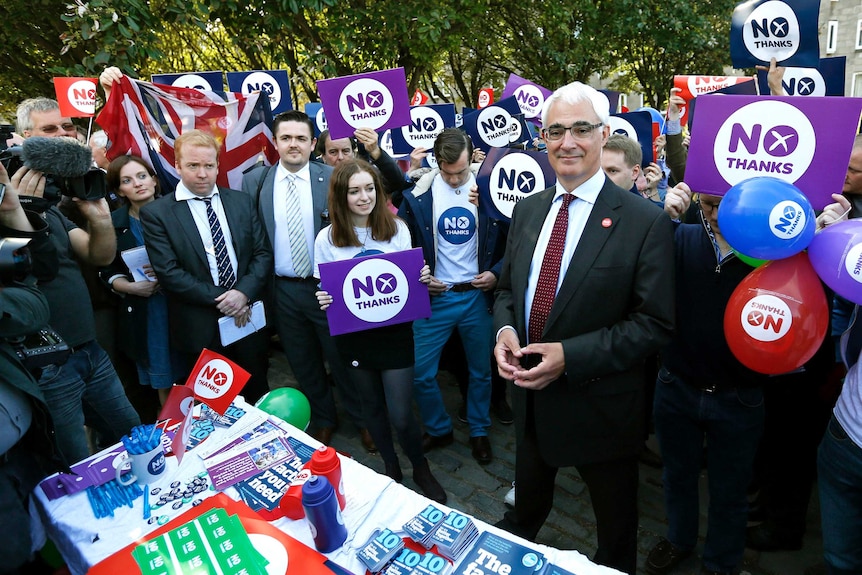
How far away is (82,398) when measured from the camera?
2.98 meters

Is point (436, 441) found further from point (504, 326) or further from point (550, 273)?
point (550, 273)

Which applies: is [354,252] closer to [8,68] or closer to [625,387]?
[625,387]

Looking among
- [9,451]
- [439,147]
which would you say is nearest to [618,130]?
[439,147]

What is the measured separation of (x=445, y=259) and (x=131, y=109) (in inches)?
106

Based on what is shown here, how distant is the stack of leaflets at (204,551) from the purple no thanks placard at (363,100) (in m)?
3.24

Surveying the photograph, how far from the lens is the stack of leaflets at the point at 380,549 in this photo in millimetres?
1737

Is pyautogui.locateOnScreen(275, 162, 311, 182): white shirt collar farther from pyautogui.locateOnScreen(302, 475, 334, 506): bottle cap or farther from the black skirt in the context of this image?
pyautogui.locateOnScreen(302, 475, 334, 506): bottle cap

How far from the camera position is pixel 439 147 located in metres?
3.87

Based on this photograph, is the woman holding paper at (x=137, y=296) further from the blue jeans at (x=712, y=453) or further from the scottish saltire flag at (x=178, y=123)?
the blue jeans at (x=712, y=453)

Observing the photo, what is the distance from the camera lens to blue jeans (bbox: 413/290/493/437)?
3.97 metres

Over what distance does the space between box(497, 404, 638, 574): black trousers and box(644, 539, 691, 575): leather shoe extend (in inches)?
16.5

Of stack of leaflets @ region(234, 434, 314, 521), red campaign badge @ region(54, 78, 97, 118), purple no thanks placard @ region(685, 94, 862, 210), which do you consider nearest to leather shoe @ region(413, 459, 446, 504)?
stack of leaflets @ region(234, 434, 314, 521)

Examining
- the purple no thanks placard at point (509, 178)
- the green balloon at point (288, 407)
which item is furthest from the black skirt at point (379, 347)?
the purple no thanks placard at point (509, 178)

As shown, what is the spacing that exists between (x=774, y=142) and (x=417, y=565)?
1.98 metres
